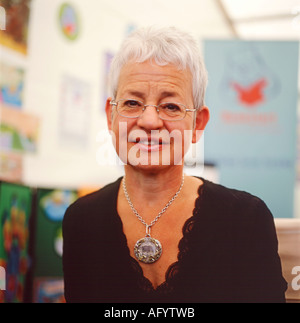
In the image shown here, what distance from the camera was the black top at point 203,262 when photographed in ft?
2.56

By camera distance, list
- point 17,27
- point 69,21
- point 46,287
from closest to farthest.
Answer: point 46,287, point 17,27, point 69,21

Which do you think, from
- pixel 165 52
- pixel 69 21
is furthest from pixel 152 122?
pixel 69 21

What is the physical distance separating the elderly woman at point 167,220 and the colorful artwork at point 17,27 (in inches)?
38.3

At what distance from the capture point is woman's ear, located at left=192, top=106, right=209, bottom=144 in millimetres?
831

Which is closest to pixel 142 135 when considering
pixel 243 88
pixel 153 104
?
pixel 153 104

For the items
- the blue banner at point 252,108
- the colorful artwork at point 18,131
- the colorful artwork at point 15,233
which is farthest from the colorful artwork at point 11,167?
the blue banner at point 252,108

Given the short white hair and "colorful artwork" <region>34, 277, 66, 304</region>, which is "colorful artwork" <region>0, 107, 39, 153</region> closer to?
"colorful artwork" <region>34, 277, 66, 304</region>

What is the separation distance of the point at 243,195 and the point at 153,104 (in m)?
0.29

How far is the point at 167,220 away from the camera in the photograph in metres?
0.82

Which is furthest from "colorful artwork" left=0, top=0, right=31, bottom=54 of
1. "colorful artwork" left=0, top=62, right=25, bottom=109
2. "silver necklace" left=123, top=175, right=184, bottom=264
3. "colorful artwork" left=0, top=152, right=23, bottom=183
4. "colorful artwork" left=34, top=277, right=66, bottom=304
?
"silver necklace" left=123, top=175, right=184, bottom=264

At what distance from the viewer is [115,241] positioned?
818 millimetres

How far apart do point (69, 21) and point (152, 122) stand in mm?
1293

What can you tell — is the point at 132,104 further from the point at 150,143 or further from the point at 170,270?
the point at 170,270
